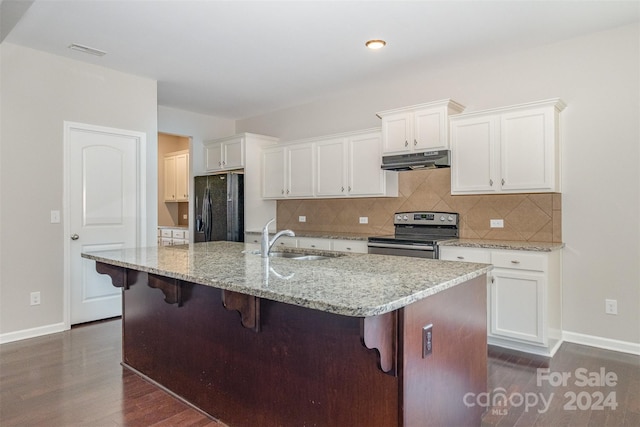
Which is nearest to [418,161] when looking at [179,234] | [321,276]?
[321,276]

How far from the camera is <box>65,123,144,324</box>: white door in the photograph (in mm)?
3907

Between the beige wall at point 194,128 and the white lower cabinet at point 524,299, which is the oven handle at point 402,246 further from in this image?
the beige wall at point 194,128

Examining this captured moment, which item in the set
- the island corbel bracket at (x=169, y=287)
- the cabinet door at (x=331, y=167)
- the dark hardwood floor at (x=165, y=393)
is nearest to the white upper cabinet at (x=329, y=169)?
the cabinet door at (x=331, y=167)

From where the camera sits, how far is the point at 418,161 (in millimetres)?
3938

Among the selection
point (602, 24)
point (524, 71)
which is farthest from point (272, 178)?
point (602, 24)

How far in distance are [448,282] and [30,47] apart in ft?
13.3

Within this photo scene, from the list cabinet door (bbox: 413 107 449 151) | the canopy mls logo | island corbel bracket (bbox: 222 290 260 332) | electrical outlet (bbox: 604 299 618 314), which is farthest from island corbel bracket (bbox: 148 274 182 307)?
electrical outlet (bbox: 604 299 618 314)

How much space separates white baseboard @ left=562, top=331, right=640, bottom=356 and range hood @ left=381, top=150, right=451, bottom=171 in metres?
1.83

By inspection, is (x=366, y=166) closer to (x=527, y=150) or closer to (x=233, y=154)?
(x=527, y=150)

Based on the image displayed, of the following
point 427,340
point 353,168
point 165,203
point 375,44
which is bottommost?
point 427,340

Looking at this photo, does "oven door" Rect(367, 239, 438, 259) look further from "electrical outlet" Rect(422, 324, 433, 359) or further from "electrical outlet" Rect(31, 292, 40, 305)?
"electrical outlet" Rect(31, 292, 40, 305)

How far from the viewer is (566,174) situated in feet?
11.4

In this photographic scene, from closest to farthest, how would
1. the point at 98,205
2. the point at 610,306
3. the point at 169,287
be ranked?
the point at 169,287, the point at 610,306, the point at 98,205

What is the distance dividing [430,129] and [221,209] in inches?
115
